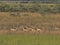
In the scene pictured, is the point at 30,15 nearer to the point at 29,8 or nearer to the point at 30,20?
the point at 30,20

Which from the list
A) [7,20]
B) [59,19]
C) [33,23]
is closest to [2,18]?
[7,20]

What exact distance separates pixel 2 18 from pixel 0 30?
2282 mm

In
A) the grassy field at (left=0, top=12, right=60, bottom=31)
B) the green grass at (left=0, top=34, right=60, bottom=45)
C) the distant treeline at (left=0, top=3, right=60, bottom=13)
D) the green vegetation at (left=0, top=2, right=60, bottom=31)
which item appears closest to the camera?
the green grass at (left=0, top=34, right=60, bottom=45)

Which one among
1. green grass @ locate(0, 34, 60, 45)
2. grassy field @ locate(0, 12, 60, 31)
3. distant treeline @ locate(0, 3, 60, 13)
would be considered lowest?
grassy field @ locate(0, 12, 60, 31)

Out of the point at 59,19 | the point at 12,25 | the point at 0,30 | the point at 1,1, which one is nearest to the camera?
the point at 0,30

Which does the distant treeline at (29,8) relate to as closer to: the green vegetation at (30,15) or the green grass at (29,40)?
the green vegetation at (30,15)

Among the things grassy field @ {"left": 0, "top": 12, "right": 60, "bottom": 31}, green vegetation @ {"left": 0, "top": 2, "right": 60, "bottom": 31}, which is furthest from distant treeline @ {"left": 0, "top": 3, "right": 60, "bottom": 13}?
grassy field @ {"left": 0, "top": 12, "right": 60, "bottom": 31}

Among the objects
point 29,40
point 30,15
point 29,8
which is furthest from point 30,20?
point 29,40

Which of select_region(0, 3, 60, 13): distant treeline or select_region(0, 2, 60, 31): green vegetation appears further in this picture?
select_region(0, 3, 60, 13): distant treeline

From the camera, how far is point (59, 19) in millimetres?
18719

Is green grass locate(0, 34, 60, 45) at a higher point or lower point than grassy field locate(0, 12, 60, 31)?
higher

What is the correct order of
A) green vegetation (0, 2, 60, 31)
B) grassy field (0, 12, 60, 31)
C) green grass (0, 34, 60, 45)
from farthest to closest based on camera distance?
green vegetation (0, 2, 60, 31) → grassy field (0, 12, 60, 31) → green grass (0, 34, 60, 45)

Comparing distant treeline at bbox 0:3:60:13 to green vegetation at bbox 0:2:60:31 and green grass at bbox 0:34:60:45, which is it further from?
green grass at bbox 0:34:60:45

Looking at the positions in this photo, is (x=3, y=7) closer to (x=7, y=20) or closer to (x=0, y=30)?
(x=7, y=20)
